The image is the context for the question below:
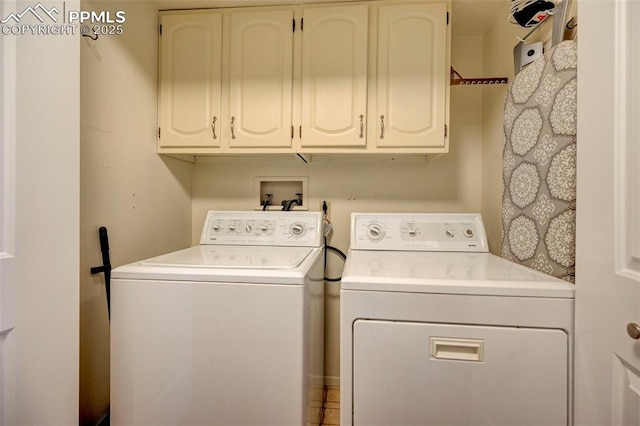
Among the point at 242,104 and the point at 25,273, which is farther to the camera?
the point at 242,104

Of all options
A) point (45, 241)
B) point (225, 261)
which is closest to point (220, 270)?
point (225, 261)

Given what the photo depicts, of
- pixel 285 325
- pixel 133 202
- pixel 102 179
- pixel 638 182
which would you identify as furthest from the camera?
pixel 133 202

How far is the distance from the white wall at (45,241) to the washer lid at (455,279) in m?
0.77

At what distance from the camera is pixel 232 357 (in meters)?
0.93

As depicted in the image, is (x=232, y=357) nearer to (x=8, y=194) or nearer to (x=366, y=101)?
(x=8, y=194)

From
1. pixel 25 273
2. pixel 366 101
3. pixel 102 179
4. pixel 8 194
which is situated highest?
pixel 366 101

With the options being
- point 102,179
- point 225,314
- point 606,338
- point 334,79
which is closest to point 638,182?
point 606,338

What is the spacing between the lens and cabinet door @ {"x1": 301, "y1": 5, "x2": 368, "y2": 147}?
1.53 metres

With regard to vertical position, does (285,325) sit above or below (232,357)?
above

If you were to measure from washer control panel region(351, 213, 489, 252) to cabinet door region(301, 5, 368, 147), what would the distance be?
0.47m

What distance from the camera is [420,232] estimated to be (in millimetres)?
1588

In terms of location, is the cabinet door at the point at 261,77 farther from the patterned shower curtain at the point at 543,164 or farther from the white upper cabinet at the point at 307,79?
the patterned shower curtain at the point at 543,164

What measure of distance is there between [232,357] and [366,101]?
1.35 meters

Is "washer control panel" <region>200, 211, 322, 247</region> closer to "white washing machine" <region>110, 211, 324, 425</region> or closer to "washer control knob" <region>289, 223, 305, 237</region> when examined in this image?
"washer control knob" <region>289, 223, 305, 237</region>
